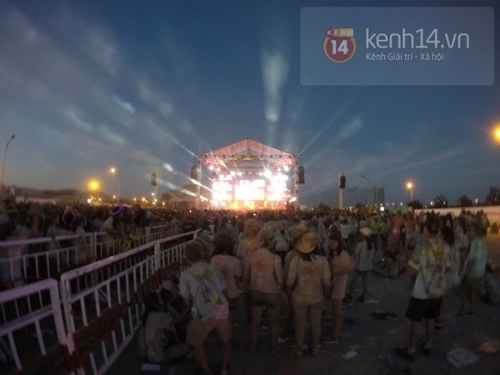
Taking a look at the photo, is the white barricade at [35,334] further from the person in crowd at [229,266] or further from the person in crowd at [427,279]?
the person in crowd at [427,279]

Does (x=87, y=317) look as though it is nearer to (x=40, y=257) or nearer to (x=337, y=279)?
(x=40, y=257)

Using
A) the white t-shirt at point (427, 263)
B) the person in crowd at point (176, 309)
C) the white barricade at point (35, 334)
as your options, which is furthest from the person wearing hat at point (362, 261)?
the white barricade at point (35, 334)

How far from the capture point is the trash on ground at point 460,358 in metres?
5.30

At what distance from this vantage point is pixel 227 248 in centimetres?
598

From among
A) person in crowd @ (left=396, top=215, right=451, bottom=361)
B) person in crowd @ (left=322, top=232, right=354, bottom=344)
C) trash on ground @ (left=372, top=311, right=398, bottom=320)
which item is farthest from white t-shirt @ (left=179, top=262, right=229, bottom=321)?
trash on ground @ (left=372, top=311, right=398, bottom=320)

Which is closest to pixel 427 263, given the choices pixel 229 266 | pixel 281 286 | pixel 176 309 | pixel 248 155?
pixel 281 286

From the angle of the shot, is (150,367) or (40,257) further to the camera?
(40,257)

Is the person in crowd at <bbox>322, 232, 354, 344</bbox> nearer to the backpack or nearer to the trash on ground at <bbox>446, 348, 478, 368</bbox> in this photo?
the trash on ground at <bbox>446, 348, 478, 368</bbox>

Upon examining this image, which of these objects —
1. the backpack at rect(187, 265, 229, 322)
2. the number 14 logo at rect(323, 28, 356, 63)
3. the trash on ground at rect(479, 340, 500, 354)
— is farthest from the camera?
the number 14 logo at rect(323, 28, 356, 63)

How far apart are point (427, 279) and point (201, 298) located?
279 centimetres

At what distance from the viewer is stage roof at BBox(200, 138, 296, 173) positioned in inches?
1531

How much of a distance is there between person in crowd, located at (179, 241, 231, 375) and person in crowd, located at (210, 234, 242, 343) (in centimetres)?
110

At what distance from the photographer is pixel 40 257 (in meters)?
7.81

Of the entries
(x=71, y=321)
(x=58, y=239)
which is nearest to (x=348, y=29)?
(x=58, y=239)
